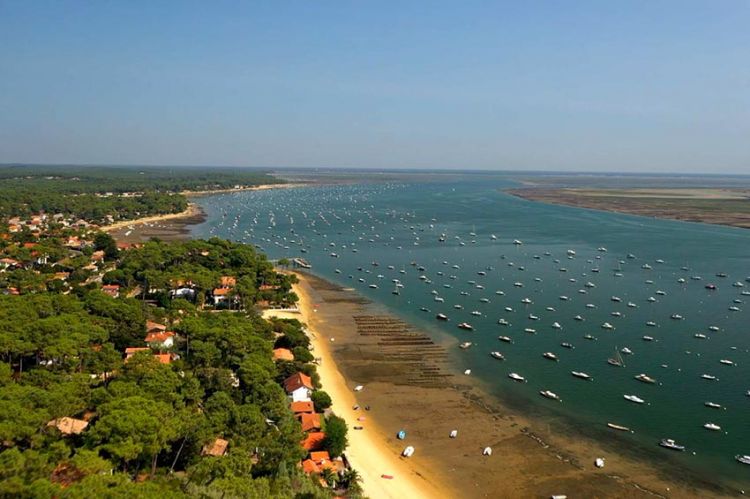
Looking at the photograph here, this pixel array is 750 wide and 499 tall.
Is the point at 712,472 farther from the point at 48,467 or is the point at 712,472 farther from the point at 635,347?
the point at 48,467

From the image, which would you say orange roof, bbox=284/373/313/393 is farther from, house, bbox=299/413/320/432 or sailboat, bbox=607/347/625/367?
sailboat, bbox=607/347/625/367

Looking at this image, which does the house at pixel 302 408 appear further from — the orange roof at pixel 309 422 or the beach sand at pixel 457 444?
the beach sand at pixel 457 444

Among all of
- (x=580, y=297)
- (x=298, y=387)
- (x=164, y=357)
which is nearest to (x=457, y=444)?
(x=298, y=387)

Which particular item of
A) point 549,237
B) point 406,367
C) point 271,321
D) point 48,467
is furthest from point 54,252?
point 549,237

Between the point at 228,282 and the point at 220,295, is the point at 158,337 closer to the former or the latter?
the point at 220,295

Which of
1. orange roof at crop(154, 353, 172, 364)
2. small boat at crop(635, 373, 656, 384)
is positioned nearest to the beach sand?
small boat at crop(635, 373, 656, 384)
